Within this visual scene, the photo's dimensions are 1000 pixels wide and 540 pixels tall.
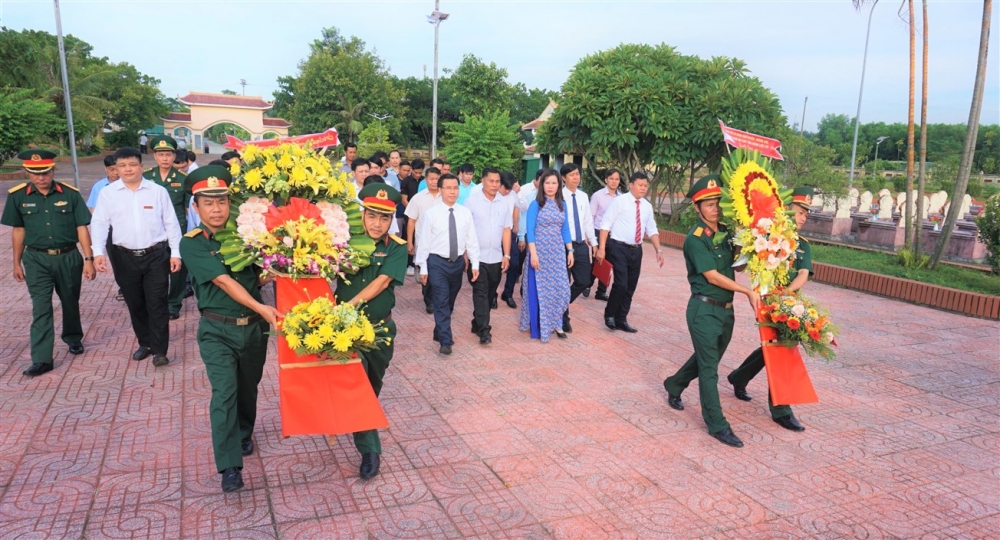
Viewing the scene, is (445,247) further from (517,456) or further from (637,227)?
(517,456)

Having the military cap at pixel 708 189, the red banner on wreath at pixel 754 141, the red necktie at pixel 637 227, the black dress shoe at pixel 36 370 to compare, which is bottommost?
the black dress shoe at pixel 36 370

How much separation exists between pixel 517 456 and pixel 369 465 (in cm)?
93

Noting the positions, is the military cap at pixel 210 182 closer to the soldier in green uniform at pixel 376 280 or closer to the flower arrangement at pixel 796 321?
the soldier in green uniform at pixel 376 280

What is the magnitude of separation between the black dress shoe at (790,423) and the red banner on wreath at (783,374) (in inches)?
7.1

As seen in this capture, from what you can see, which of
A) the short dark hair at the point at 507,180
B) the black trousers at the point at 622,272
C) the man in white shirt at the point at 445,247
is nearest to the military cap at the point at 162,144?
the man in white shirt at the point at 445,247

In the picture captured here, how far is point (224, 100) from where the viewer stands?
55719 mm

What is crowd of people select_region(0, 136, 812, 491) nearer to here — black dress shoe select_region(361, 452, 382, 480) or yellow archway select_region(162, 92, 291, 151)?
black dress shoe select_region(361, 452, 382, 480)

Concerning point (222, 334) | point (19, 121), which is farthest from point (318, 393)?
point (19, 121)

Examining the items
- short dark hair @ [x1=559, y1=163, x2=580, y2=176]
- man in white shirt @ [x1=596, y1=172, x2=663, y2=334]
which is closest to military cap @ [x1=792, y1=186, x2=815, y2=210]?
man in white shirt @ [x1=596, y1=172, x2=663, y2=334]

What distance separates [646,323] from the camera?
296 inches

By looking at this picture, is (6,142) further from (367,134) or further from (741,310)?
(741,310)

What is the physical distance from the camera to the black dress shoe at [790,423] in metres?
4.62

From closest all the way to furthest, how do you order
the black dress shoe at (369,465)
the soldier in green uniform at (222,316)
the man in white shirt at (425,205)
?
the soldier in green uniform at (222,316)
the black dress shoe at (369,465)
the man in white shirt at (425,205)

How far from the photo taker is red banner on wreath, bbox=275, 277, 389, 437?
11.7 ft
